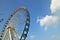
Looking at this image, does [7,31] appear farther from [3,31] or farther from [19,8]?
[19,8]

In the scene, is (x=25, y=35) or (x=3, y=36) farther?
(x=3, y=36)

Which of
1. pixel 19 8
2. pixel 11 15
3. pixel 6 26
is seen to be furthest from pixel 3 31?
pixel 19 8

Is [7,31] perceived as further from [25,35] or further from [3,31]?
[25,35]

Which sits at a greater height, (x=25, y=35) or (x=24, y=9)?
(x=24, y=9)

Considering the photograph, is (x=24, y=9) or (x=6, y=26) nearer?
(x=24, y=9)

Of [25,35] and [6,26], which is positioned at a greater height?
[6,26]

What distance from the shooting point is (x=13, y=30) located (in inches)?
2768

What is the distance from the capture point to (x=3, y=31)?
74812 millimetres

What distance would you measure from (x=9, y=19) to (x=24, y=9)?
10396 mm

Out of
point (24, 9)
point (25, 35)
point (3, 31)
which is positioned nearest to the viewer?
point (25, 35)

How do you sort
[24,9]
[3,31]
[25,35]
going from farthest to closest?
[3,31]
[24,9]
[25,35]

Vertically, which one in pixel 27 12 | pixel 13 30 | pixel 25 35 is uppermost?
pixel 27 12

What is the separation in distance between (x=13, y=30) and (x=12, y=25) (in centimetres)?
246

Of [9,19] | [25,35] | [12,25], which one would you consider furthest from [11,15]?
[25,35]
